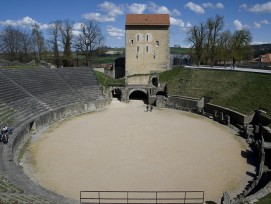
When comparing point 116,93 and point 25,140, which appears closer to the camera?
point 25,140

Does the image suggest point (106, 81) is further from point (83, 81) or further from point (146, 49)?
point (146, 49)

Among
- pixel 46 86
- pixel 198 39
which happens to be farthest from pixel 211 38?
pixel 46 86

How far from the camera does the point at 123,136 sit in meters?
25.6

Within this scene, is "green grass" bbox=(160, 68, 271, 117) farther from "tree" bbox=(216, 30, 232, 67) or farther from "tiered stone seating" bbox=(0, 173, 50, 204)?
"tiered stone seating" bbox=(0, 173, 50, 204)

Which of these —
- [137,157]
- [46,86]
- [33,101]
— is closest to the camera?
[137,157]

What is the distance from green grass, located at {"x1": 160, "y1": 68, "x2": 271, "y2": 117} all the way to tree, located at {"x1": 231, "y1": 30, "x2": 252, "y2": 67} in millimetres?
18476

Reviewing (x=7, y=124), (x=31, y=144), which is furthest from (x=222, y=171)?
(x=7, y=124)

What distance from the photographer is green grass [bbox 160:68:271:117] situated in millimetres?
31622

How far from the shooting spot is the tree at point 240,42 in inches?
2366

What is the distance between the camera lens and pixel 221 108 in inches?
1284

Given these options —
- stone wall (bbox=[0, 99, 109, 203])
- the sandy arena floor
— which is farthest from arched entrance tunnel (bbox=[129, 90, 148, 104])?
the sandy arena floor

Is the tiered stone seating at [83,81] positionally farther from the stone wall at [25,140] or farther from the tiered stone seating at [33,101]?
the stone wall at [25,140]

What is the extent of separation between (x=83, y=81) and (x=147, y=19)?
17691 mm

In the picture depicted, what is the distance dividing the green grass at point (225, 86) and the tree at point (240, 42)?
18476mm
